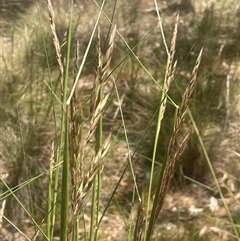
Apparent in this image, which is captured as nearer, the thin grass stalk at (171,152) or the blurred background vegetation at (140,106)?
A: the thin grass stalk at (171,152)

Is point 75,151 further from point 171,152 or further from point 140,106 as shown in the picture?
point 140,106

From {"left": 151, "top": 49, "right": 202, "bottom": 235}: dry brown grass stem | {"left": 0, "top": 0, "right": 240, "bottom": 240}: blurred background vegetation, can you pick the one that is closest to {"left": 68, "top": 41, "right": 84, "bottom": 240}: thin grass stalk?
{"left": 151, "top": 49, "right": 202, "bottom": 235}: dry brown grass stem

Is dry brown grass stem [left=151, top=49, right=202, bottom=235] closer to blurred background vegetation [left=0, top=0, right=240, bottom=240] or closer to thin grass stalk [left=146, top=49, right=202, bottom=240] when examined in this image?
thin grass stalk [left=146, top=49, right=202, bottom=240]

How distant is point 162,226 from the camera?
2158 millimetres

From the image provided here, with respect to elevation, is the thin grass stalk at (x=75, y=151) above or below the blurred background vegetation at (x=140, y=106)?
above

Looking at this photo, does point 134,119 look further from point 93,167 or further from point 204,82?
point 93,167

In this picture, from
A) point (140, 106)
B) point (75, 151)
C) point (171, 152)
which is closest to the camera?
point (75, 151)

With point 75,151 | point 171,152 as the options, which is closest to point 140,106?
point 171,152

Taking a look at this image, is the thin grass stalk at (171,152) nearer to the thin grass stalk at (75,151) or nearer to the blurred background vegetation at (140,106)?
the thin grass stalk at (75,151)

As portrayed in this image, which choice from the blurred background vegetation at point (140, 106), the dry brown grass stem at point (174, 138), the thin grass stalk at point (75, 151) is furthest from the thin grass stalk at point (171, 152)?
the blurred background vegetation at point (140, 106)

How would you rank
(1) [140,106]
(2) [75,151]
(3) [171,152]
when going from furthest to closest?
(1) [140,106], (3) [171,152], (2) [75,151]

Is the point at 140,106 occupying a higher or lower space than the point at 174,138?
lower

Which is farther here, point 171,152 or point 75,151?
point 171,152

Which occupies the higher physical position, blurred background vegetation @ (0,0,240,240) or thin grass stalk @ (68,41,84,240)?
thin grass stalk @ (68,41,84,240)
